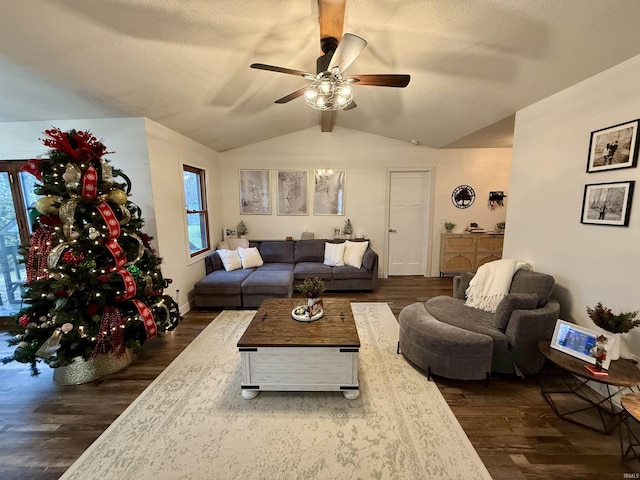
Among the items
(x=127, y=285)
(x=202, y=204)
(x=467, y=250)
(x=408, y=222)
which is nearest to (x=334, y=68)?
(x=127, y=285)

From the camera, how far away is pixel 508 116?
299 cm

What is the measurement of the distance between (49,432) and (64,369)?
1.97 feet

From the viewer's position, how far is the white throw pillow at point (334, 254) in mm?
4480

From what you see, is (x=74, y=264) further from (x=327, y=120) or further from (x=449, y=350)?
(x=327, y=120)

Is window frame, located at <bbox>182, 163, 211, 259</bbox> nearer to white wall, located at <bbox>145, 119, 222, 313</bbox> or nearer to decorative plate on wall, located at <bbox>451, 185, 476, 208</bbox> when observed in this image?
white wall, located at <bbox>145, 119, 222, 313</bbox>

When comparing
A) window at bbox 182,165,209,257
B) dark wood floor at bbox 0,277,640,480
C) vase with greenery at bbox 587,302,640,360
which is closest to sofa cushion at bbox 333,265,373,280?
dark wood floor at bbox 0,277,640,480

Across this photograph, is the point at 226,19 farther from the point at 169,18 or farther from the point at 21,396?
the point at 21,396

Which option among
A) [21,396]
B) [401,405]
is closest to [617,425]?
[401,405]

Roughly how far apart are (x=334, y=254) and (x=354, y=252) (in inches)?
13.7

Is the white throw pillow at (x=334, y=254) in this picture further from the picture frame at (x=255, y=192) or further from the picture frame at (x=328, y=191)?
the picture frame at (x=255, y=192)

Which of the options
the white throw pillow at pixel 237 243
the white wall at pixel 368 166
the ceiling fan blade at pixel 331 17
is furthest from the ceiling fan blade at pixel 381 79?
the white throw pillow at pixel 237 243

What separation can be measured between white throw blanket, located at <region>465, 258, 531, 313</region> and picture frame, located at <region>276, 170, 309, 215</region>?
3.20 meters

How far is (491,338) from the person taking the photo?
211 cm

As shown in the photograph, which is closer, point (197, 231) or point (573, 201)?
point (573, 201)
